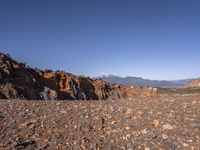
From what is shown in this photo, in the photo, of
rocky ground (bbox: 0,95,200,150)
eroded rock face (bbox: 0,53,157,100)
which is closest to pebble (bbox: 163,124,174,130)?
rocky ground (bbox: 0,95,200,150)

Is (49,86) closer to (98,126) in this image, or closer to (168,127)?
(98,126)

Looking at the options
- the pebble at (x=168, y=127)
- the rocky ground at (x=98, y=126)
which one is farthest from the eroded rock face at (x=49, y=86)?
the pebble at (x=168, y=127)

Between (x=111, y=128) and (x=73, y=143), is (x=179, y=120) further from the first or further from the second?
(x=73, y=143)

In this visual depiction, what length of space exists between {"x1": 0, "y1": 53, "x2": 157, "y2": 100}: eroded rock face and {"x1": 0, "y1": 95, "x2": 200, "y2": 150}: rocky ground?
14038mm

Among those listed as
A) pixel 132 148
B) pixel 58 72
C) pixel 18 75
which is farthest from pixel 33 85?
pixel 132 148

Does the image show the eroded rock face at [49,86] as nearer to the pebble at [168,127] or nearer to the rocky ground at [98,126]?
the rocky ground at [98,126]

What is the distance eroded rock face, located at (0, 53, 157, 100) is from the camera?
26359 millimetres

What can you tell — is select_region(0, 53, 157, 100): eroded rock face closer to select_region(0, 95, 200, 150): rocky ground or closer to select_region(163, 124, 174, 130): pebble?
select_region(0, 95, 200, 150): rocky ground

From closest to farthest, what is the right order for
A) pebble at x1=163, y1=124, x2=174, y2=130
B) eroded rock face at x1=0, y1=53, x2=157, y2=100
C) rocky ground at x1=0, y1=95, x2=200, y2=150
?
rocky ground at x1=0, y1=95, x2=200, y2=150, pebble at x1=163, y1=124, x2=174, y2=130, eroded rock face at x1=0, y1=53, x2=157, y2=100

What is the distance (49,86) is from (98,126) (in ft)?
83.8

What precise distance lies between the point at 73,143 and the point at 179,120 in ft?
12.5

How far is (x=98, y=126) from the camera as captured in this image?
359 inches

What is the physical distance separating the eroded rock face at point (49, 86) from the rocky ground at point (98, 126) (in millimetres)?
14038

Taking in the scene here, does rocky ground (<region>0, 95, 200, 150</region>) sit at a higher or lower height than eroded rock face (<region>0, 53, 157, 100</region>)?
lower
